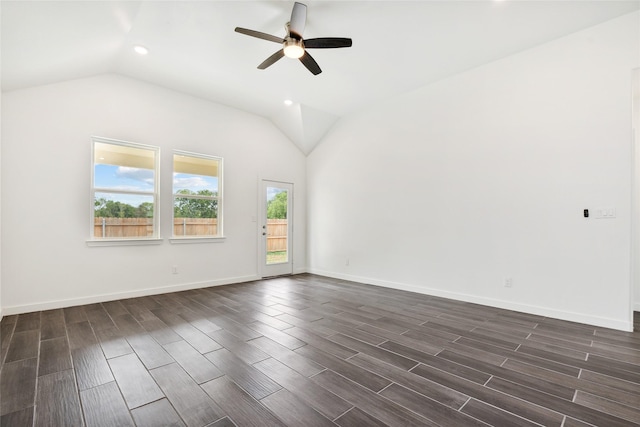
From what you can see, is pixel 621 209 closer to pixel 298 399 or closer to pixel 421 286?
pixel 421 286

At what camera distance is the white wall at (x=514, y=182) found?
3158 mm

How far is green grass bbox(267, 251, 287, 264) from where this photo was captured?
607 cm

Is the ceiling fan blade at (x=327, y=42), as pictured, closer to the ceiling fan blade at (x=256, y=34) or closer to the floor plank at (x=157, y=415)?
the ceiling fan blade at (x=256, y=34)

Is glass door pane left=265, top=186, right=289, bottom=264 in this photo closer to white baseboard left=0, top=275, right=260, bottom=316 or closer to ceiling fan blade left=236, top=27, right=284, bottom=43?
white baseboard left=0, top=275, right=260, bottom=316

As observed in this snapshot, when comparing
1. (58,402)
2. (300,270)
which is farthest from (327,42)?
(300,270)

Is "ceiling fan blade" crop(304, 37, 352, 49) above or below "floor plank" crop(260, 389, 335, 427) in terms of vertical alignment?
above

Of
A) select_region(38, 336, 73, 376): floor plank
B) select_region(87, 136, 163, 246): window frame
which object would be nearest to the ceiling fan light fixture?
select_region(87, 136, 163, 246): window frame

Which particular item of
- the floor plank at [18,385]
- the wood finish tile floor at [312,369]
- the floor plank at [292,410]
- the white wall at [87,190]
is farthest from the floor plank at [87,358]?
the floor plank at [292,410]

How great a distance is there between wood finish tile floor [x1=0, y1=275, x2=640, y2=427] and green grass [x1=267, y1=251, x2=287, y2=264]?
2366 millimetres

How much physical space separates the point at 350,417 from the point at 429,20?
365cm

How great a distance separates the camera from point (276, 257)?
6.19 meters

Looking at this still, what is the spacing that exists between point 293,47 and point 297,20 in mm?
242

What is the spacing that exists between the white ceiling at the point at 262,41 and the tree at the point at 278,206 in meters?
2.30

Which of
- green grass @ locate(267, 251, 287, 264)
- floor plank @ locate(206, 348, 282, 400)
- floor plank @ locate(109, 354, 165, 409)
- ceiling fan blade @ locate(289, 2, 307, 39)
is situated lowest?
floor plank @ locate(206, 348, 282, 400)
